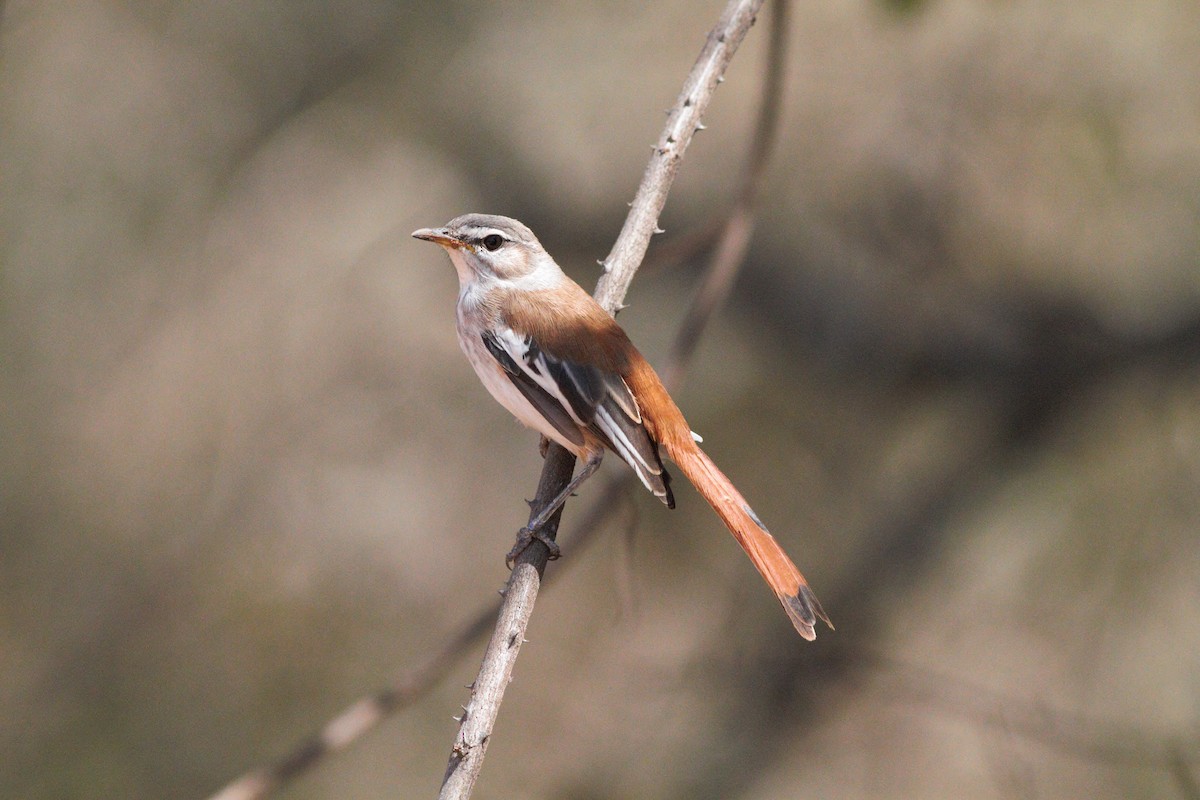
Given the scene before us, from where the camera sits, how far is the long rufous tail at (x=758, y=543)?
2768mm

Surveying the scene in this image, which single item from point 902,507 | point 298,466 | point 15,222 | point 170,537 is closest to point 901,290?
point 902,507

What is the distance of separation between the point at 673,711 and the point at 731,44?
10.9ft


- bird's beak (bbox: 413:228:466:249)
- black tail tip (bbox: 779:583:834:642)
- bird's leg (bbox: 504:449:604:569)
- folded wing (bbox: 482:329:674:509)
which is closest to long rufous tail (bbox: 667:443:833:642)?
black tail tip (bbox: 779:583:834:642)

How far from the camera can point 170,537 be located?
580 cm

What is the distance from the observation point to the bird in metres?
2.86

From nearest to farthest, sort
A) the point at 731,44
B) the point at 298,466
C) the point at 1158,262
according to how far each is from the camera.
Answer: the point at 731,44
the point at 1158,262
the point at 298,466

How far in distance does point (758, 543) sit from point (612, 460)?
1.93 metres

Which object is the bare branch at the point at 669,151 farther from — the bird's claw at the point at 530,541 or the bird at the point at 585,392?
the bird's claw at the point at 530,541

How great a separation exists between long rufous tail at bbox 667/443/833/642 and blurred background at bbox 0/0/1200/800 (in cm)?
A: 178

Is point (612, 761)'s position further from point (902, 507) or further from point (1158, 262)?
point (1158, 262)

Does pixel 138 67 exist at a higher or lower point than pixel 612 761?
higher

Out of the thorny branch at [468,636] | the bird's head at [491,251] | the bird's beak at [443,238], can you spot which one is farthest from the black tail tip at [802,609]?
the bird's beak at [443,238]

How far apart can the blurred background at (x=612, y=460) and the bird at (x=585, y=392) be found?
69.4 inches

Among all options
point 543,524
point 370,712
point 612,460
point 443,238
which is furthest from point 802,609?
point 612,460
